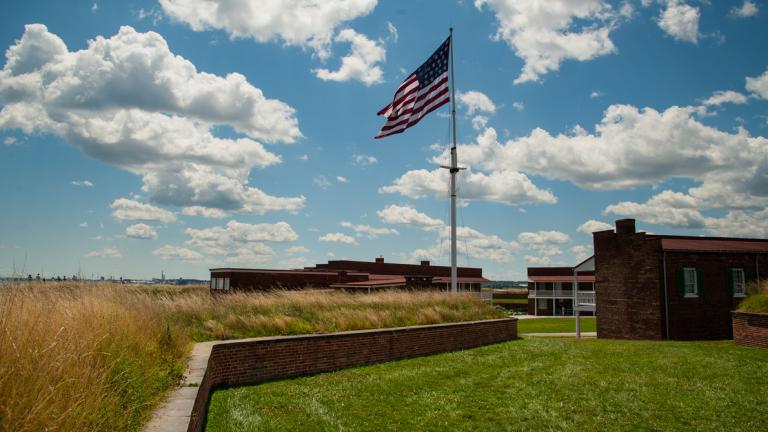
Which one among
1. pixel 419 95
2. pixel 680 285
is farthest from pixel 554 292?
pixel 419 95

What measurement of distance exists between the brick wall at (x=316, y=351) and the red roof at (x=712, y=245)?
→ 15280 mm

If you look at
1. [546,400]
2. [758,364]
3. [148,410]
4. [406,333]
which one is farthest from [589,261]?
[148,410]

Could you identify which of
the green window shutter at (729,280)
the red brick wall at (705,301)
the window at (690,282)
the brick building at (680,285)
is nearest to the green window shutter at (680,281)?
the brick building at (680,285)

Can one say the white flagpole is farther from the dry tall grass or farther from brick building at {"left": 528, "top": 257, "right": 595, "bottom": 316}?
brick building at {"left": 528, "top": 257, "right": 595, "bottom": 316}

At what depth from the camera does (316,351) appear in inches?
424

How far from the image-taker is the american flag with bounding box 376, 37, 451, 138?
60.6ft

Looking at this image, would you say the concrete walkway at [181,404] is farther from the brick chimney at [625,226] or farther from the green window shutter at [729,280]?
the green window shutter at [729,280]

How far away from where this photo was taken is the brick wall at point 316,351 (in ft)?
30.3

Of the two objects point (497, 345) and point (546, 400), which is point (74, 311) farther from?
point (497, 345)

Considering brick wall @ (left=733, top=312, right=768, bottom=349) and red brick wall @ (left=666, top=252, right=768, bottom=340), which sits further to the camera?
red brick wall @ (left=666, top=252, right=768, bottom=340)

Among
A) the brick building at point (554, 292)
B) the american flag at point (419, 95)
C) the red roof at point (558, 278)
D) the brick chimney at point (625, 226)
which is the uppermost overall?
the american flag at point (419, 95)

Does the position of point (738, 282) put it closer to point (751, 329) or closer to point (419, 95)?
point (751, 329)

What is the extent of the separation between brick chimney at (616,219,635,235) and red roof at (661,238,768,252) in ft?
5.36

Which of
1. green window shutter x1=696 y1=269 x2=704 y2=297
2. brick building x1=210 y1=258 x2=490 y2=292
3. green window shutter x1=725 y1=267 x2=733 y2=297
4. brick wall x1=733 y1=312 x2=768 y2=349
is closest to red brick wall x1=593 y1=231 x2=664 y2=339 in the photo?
green window shutter x1=696 y1=269 x2=704 y2=297
